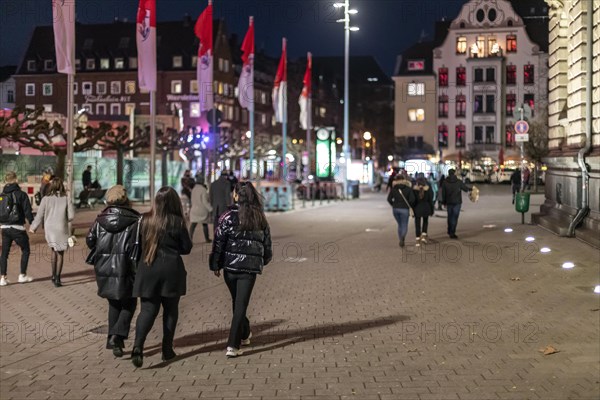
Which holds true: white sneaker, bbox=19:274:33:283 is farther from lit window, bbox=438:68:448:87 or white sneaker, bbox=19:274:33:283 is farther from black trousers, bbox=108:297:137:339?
lit window, bbox=438:68:448:87

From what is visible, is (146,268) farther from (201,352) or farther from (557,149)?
(557,149)

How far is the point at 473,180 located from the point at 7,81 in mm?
39632

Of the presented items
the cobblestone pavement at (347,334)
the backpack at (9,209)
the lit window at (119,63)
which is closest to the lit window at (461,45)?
the lit window at (119,63)

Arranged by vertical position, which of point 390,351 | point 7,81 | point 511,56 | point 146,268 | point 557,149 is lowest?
point 390,351

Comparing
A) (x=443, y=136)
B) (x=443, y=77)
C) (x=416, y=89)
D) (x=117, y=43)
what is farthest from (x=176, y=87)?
(x=443, y=136)

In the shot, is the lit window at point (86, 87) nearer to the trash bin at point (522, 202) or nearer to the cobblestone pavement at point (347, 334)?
the trash bin at point (522, 202)

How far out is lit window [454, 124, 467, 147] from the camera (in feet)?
276

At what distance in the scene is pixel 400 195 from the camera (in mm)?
18781

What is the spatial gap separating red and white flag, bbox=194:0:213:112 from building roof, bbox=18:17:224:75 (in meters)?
60.3

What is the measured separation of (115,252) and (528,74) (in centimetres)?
7740

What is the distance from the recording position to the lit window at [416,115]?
86.4 meters

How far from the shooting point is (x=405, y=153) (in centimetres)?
8394

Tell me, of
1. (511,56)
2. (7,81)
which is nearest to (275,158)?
(511,56)

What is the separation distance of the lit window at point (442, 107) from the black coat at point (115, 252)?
258 ft
